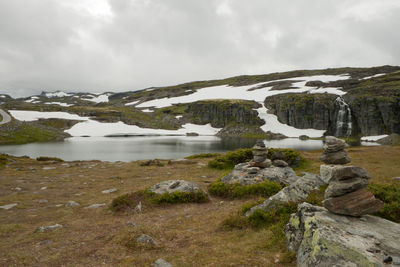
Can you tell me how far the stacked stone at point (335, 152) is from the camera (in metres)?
10.6

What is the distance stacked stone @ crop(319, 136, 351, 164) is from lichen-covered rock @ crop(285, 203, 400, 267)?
309 centimetres

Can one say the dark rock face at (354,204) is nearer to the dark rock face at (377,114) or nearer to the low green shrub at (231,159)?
the low green shrub at (231,159)

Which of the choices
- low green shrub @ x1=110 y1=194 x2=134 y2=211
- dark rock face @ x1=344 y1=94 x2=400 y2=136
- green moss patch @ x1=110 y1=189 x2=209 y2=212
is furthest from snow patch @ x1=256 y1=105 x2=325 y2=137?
low green shrub @ x1=110 y1=194 x2=134 y2=211

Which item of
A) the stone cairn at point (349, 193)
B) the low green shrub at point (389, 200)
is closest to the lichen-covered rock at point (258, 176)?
the low green shrub at point (389, 200)

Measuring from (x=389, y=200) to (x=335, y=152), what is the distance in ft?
9.51

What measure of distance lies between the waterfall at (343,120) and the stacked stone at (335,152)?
125 metres

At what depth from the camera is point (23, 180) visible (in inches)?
873

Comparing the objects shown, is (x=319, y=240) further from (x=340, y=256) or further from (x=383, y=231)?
(x=383, y=231)

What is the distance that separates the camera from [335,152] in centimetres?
1077

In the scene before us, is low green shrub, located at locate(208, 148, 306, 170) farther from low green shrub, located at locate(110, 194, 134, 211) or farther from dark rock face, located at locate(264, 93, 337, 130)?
dark rock face, located at locate(264, 93, 337, 130)

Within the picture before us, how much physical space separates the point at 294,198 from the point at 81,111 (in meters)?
182

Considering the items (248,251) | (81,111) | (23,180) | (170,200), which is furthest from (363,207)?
(81,111)

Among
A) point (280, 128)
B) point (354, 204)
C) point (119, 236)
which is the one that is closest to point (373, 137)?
point (280, 128)

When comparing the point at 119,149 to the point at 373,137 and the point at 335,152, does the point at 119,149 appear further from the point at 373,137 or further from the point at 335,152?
the point at 373,137
